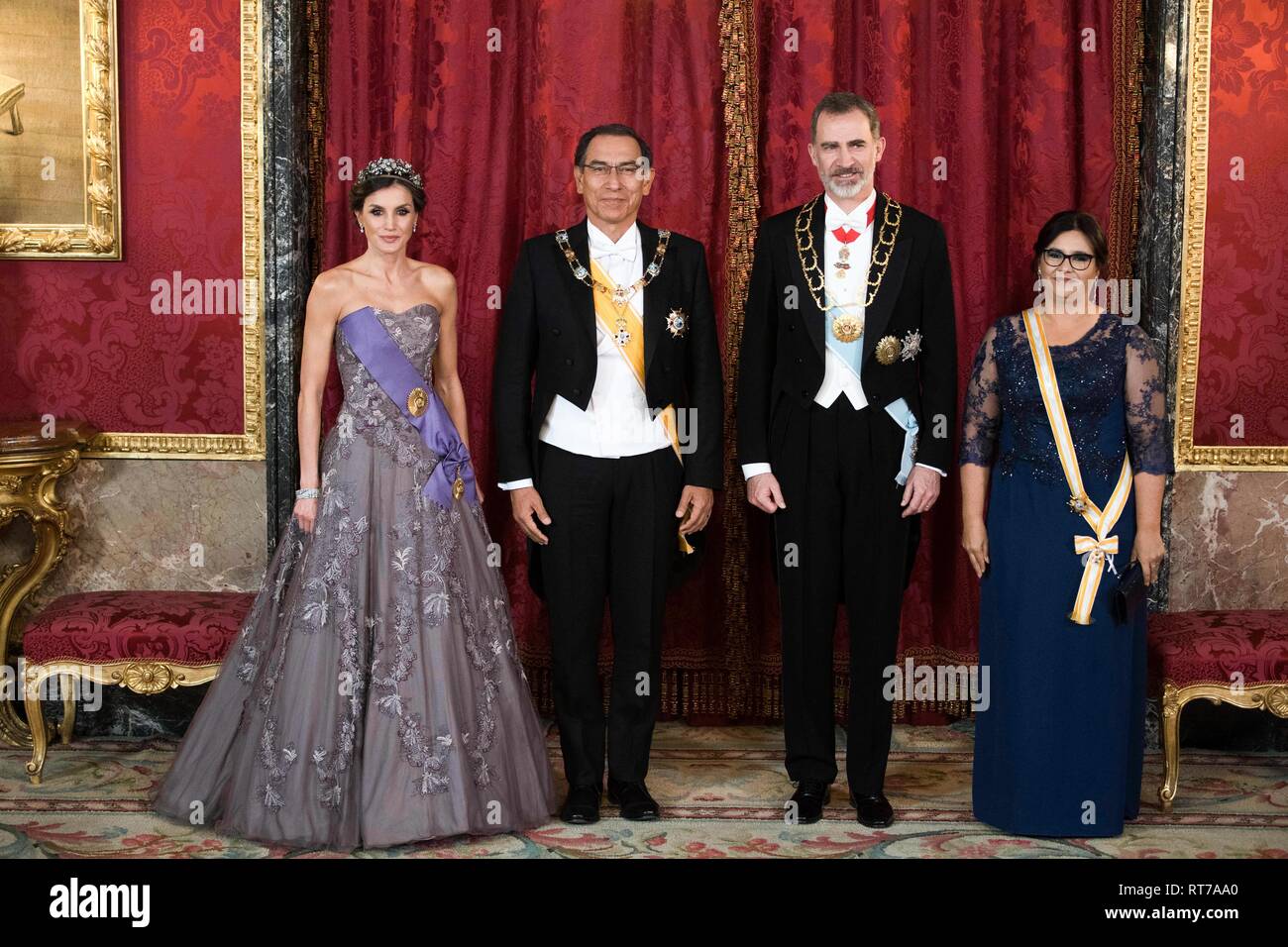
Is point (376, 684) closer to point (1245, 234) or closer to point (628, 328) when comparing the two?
point (628, 328)

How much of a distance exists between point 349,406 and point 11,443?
110cm

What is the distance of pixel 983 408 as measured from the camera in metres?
3.22

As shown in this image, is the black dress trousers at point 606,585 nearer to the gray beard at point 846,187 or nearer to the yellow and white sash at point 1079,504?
the gray beard at point 846,187

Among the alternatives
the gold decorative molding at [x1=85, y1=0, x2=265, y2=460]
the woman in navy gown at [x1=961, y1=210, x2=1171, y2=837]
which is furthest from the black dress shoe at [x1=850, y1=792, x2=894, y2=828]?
the gold decorative molding at [x1=85, y1=0, x2=265, y2=460]

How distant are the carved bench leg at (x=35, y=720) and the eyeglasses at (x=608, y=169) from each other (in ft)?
6.29

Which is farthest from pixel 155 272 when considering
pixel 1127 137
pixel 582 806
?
pixel 1127 137

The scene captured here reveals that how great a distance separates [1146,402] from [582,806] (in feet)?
5.21

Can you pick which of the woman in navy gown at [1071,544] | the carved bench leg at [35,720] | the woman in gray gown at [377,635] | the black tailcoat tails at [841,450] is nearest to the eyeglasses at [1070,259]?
the woman in navy gown at [1071,544]

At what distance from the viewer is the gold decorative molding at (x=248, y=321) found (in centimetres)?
384

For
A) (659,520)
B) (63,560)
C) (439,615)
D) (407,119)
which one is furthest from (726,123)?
(63,560)

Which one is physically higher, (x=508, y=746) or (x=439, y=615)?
(x=439, y=615)

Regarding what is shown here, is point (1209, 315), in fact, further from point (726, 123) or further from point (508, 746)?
point (508, 746)

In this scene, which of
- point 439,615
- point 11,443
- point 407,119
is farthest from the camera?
point 407,119

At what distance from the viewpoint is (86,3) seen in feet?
12.5
